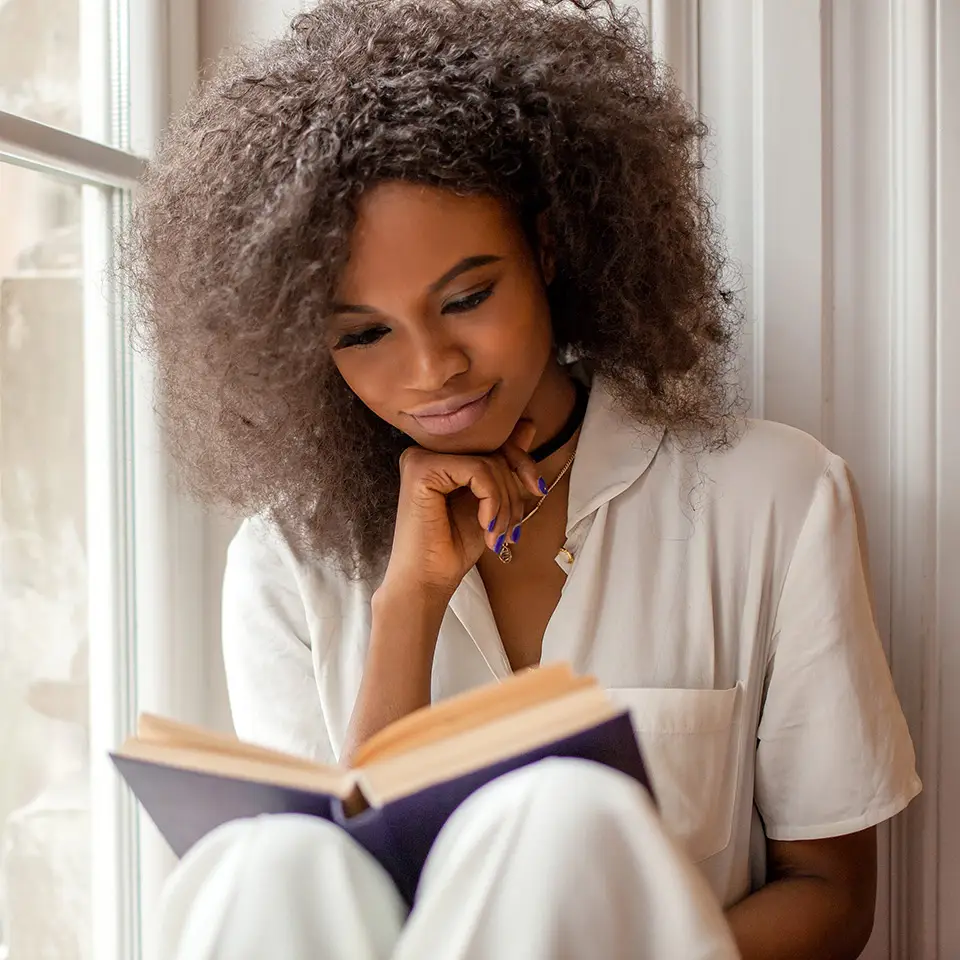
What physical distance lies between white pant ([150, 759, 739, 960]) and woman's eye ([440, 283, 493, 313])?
0.46 m

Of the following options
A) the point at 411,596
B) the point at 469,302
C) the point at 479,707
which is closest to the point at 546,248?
the point at 469,302

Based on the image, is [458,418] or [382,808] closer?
[382,808]

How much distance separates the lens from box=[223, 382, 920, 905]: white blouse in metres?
1.09

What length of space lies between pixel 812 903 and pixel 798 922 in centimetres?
3

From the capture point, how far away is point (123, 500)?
1.36 metres

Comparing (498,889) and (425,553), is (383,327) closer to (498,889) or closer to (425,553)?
(425,553)

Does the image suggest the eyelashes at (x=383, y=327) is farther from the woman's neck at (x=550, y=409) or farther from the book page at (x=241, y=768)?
the book page at (x=241, y=768)

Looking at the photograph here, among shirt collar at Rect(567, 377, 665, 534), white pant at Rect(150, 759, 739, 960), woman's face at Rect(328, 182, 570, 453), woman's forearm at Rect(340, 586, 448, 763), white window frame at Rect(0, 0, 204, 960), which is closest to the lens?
white pant at Rect(150, 759, 739, 960)

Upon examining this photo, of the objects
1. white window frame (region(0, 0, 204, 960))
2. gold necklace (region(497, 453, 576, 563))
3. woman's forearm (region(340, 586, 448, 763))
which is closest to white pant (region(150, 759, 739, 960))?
woman's forearm (region(340, 586, 448, 763))

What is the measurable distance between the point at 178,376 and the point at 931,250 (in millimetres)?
881

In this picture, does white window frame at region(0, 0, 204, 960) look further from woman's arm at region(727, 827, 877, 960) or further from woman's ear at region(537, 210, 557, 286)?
woman's arm at region(727, 827, 877, 960)

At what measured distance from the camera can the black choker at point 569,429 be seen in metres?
1.23

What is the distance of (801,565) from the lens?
3.63 ft

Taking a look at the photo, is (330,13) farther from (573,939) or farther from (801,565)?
(573,939)
